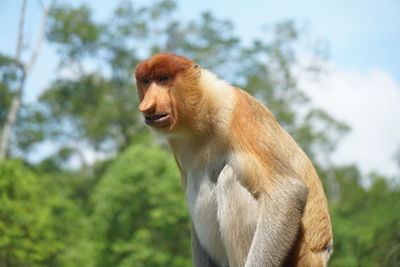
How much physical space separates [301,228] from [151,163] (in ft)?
59.6

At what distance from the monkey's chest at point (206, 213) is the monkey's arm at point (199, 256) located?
0.15m

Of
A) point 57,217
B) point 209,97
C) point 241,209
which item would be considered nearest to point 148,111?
point 209,97

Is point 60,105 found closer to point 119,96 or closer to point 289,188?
point 119,96

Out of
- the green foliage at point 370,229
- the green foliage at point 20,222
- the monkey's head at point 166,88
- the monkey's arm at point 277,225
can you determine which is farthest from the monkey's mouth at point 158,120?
the green foliage at point 20,222

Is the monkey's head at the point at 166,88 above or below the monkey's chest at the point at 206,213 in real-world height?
above

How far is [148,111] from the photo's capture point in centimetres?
396

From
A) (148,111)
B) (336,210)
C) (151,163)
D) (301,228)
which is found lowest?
(336,210)

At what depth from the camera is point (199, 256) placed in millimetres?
4711

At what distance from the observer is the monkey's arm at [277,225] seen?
382 centimetres

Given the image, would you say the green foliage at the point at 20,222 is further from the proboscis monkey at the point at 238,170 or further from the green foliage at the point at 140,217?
the proboscis monkey at the point at 238,170

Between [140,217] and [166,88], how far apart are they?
18119 mm

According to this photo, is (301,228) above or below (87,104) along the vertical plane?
above

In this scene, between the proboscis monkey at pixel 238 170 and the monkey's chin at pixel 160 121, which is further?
the monkey's chin at pixel 160 121

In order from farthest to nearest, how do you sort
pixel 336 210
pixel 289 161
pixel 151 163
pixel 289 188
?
pixel 336 210 → pixel 151 163 → pixel 289 161 → pixel 289 188
